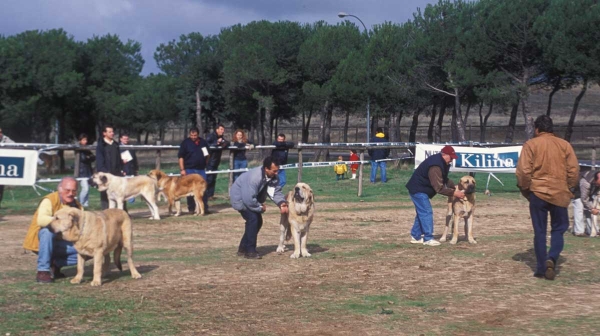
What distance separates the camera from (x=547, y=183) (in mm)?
9461

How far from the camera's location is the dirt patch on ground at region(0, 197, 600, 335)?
7.34m

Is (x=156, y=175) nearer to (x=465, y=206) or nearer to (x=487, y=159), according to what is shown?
(x=465, y=206)

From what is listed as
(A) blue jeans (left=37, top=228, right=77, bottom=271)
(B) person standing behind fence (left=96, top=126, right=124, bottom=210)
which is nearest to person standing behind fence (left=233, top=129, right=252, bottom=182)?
(B) person standing behind fence (left=96, top=126, right=124, bottom=210)

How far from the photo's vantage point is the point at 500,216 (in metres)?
17.0

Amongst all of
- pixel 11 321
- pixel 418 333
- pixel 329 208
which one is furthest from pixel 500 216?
pixel 11 321

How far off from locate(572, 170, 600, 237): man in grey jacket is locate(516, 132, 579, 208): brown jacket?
12.4ft

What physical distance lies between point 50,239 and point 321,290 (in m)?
3.26

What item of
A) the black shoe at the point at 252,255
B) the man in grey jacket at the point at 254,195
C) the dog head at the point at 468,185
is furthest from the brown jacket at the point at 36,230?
the dog head at the point at 468,185

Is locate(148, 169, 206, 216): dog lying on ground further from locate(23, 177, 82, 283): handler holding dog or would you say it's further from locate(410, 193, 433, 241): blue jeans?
locate(23, 177, 82, 283): handler holding dog

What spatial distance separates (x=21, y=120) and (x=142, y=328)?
48.2m

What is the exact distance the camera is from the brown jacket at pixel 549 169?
9.45 metres

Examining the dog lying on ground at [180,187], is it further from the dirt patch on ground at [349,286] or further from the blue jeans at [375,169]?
the blue jeans at [375,169]

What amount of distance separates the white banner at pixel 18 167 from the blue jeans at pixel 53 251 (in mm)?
6383

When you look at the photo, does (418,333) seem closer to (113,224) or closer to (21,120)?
(113,224)
